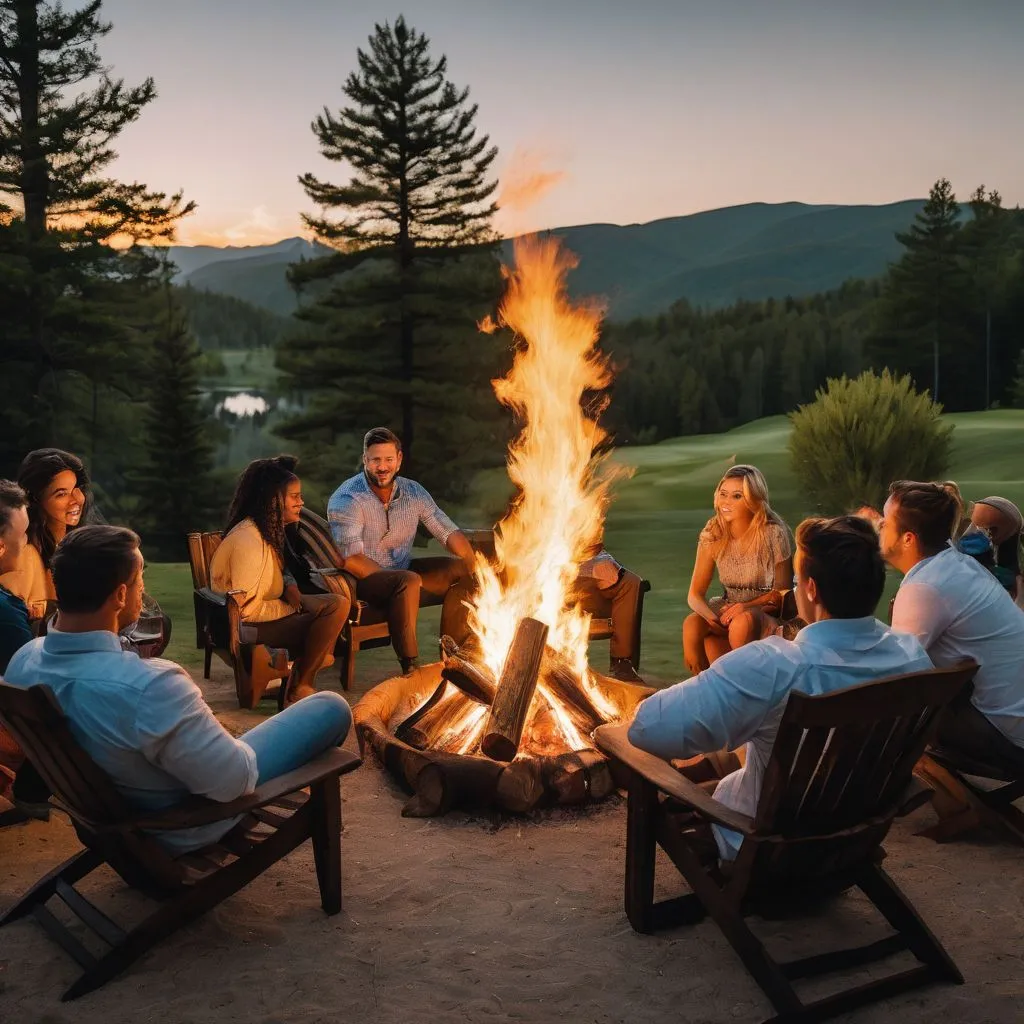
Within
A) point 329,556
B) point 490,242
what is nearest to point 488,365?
point 490,242

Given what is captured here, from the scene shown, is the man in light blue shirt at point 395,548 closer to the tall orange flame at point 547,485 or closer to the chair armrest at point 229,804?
the tall orange flame at point 547,485

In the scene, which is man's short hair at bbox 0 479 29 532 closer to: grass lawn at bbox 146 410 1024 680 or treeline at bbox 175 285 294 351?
grass lawn at bbox 146 410 1024 680

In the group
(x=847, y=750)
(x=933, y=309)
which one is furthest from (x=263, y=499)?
(x=933, y=309)

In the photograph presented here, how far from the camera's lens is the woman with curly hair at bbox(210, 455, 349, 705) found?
5.59 meters

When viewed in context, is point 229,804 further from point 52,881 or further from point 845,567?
point 845,567

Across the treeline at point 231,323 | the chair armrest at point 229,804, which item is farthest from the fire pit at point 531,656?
the treeline at point 231,323

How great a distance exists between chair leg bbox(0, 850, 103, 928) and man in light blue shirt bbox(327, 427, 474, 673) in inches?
120

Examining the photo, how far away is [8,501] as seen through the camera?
13.2ft

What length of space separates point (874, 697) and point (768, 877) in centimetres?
68

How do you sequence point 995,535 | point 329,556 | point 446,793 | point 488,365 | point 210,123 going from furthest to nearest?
1. point 488,365
2. point 210,123
3. point 329,556
4. point 995,535
5. point 446,793

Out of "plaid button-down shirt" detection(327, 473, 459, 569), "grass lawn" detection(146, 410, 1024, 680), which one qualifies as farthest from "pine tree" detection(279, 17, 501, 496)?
"plaid button-down shirt" detection(327, 473, 459, 569)

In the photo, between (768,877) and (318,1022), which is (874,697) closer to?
(768,877)

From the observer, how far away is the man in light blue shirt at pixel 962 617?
375 cm

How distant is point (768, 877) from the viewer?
118 inches
